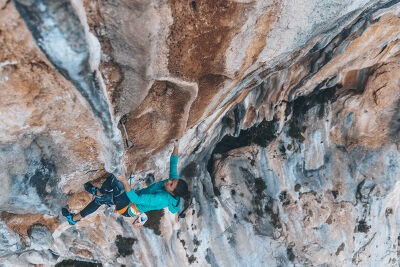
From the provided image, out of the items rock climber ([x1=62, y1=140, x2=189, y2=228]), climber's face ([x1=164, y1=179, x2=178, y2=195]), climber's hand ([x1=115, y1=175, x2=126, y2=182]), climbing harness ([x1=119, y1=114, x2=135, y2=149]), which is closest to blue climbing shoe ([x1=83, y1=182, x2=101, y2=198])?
rock climber ([x1=62, y1=140, x2=189, y2=228])

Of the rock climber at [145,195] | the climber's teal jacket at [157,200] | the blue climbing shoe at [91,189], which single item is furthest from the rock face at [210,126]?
the climber's teal jacket at [157,200]

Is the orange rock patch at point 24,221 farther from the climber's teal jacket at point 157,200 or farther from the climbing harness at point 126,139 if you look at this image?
the climbing harness at point 126,139

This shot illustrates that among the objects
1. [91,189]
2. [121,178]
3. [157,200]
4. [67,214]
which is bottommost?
[67,214]

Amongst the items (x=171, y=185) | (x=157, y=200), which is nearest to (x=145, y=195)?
(x=157, y=200)

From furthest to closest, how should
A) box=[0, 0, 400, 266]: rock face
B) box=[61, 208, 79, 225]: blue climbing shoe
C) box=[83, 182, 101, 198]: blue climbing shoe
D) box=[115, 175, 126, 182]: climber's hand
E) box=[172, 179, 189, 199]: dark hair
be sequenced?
box=[61, 208, 79, 225]: blue climbing shoe → box=[83, 182, 101, 198]: blue climbing shoe → box=[172, 179, 189, 199]: dark hair → box=[115, 175, 126, 182]: climber's hand → box=[0, 0, 400, 266]: rock face

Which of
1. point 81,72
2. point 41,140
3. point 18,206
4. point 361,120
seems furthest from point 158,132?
point 361,120

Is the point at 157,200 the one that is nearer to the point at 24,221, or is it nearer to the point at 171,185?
the point at 171,185

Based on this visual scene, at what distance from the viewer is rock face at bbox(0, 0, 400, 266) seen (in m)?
5.36

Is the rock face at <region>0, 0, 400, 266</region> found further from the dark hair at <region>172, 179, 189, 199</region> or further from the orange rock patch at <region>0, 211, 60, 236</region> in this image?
the dark hair at <region>172, 179, 189, 199</region>

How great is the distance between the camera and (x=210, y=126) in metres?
12.2

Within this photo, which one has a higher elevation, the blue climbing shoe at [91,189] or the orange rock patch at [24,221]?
the blue climbing shoe at [91,189]

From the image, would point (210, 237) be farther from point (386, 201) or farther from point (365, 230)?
point (386, 201)

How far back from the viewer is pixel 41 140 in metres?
6.41

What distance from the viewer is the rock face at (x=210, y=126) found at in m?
5.36
